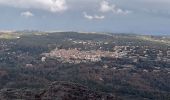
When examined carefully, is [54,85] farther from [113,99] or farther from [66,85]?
[113,99]

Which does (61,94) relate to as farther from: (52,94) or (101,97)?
(101,97)

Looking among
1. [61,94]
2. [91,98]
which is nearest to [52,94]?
[61,94]

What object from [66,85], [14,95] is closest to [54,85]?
[66,85]

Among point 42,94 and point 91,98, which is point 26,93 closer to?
point 42,94

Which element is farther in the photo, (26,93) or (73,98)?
(26,93)

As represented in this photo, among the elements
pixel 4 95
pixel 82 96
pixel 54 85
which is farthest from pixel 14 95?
pixel 82 96

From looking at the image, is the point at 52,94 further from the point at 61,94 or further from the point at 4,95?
the point at 4,95
